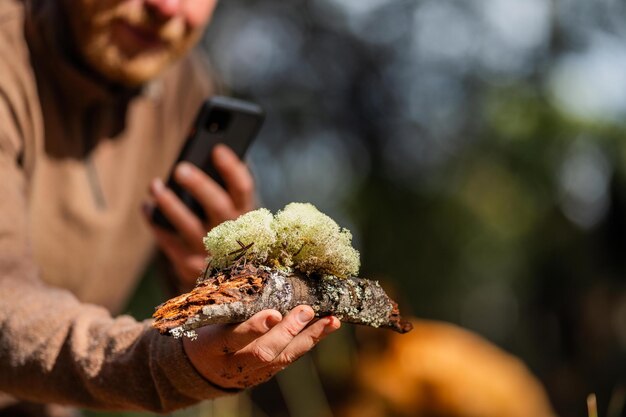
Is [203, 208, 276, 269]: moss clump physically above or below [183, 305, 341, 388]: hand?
above

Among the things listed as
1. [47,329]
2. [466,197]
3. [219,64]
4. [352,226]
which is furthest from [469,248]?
[47,329]

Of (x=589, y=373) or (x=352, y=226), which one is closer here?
(x=589, y=373)

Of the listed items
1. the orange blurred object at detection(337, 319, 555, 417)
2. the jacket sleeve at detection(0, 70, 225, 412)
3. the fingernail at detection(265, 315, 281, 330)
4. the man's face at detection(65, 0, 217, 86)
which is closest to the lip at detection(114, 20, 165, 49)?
the man's face at detection(65, 0, 217, 86)

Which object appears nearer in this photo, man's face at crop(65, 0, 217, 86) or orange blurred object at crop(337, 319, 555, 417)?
man's face at crop(65, 0, 217, 86)

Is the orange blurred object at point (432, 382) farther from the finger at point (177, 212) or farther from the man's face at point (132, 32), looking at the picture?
the man's face at point (132, 32)

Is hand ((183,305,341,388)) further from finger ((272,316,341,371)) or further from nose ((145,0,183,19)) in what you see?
nose ((145,0,183,19))

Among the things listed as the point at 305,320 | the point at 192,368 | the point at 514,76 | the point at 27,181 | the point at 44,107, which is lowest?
the point at 514,76

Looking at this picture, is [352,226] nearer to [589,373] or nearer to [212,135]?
[589,373]

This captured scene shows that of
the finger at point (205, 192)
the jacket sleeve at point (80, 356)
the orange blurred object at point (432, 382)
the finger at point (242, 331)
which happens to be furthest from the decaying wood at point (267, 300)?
the orange blurred object at point (432, 382)
